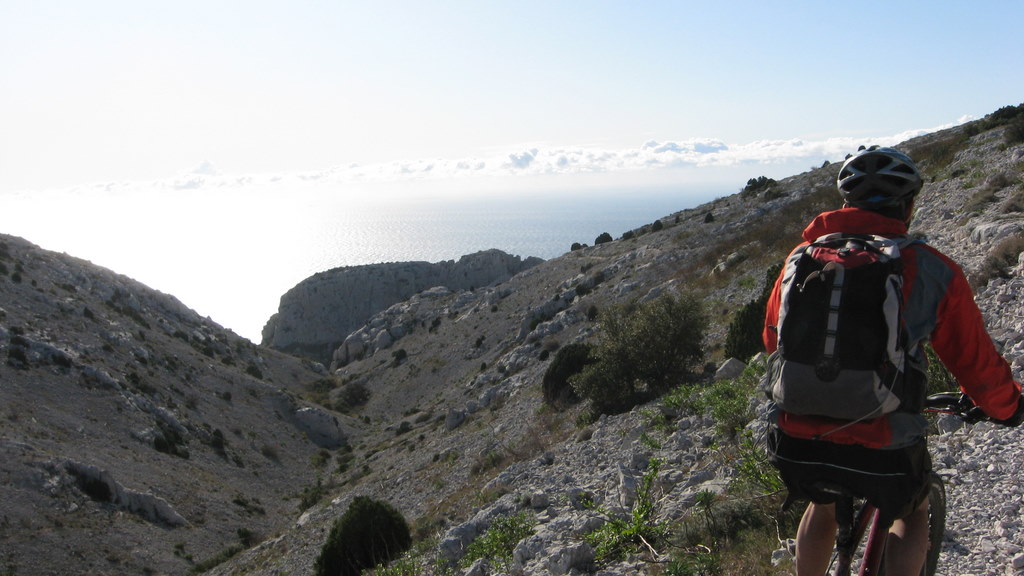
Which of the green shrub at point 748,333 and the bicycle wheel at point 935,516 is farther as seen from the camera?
the green shrub at point 748,333

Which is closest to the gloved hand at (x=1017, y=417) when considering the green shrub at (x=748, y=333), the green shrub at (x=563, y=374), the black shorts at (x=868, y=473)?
the black shorts at (x=868, y=473)

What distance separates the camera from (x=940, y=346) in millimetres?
2766

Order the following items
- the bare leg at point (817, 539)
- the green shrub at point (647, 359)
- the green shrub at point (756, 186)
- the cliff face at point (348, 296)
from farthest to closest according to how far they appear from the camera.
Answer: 1. the cliff face at point (348, 296)
2. the green shrub at point (756, 186)
3. the green shrub at point (647, 359)
4. the bare leg at point (817, 539)

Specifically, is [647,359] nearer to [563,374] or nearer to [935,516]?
[563,374]

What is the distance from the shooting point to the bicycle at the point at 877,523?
2.85 metres

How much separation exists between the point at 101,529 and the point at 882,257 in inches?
881

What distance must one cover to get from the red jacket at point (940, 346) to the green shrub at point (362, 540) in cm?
961

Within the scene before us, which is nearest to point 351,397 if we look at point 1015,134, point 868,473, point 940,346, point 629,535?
point 1015,134

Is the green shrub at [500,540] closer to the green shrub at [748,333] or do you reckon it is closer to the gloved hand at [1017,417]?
the gloved hand at [1017,417]

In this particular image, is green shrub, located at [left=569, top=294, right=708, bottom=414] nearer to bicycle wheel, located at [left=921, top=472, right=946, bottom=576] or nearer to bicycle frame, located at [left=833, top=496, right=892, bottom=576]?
bicycle wheel, located at [left=921, top=472, right=946, bottom=576]

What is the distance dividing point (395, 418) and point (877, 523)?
37.3 metres

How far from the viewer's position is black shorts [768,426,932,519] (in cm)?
267

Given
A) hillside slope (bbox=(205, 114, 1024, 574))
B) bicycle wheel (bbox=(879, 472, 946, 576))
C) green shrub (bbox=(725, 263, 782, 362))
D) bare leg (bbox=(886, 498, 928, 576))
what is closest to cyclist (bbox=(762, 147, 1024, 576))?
bare leg (bbox=(886, 498, 928, 576))

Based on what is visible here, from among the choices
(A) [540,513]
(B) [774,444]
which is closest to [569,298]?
(A) [540,513]
